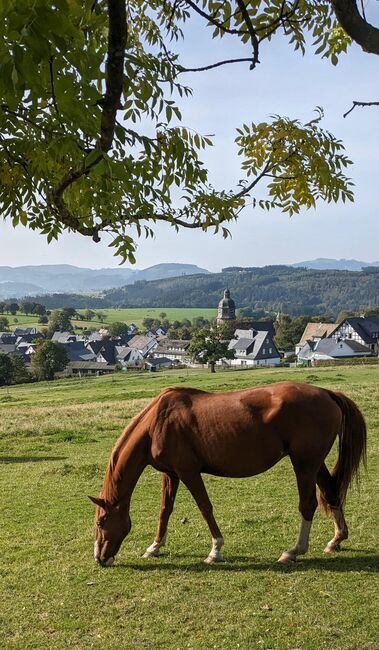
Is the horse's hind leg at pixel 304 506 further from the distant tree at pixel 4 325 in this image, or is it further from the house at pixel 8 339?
the distant tree at pixel 4 325

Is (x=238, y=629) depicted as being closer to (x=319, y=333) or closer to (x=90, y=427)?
(x=90, y=427)

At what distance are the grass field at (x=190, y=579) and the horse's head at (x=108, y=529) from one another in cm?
14

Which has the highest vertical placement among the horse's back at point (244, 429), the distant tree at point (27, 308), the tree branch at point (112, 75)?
the tree branch at point (112, 75)

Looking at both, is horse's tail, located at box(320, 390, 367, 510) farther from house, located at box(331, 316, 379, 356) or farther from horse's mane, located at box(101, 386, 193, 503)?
house, located at box(331, 316, 379, 356)

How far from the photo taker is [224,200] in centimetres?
517

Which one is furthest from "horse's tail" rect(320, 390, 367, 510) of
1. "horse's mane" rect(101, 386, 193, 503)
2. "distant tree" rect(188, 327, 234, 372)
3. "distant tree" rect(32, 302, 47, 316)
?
"distant tree" rect(32, 302, 47, 316)

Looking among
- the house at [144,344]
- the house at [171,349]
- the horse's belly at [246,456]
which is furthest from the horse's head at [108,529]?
the house at [144,344]

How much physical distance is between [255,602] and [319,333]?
86.1m

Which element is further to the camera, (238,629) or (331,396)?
(331,396)

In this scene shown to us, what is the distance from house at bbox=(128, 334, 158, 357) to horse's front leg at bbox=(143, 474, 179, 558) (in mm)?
108145

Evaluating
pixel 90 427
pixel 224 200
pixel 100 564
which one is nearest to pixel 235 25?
pixel 224 200

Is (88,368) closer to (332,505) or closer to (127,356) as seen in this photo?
(127,356)

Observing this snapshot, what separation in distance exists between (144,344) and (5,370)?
52.7 meters

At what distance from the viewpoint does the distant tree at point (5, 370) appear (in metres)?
65.2
